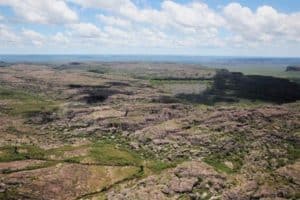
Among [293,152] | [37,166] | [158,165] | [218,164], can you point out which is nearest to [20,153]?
[37,166]

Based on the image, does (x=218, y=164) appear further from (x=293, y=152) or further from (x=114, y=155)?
(x=114, y=155)

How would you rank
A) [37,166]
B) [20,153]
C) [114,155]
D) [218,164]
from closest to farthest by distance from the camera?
[37,166], [218,164], [114,155], [20,153]

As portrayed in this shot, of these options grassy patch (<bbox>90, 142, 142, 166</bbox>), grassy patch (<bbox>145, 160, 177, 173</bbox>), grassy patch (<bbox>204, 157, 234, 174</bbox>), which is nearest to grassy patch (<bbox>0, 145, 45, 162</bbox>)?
grassy patch (<bbox>90, 142, 142, 166</bbox>)

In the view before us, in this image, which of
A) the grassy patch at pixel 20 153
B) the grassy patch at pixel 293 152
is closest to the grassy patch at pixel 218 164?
the grassy patch at pixel 293 152

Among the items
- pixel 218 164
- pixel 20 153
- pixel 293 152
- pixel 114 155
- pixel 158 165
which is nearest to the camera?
pixel 158 165

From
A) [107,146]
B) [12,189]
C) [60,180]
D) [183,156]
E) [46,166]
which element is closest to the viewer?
[12,189]

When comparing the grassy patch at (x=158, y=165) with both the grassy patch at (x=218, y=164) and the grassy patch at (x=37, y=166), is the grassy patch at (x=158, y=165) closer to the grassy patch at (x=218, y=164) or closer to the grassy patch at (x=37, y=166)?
the grassy patch at (x=218, y=164)

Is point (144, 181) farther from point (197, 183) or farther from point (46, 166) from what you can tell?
point (46, 166)

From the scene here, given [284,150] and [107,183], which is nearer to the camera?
[107,183]

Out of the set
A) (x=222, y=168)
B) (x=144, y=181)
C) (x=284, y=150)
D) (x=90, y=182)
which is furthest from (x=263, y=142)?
(x=90, y=182)

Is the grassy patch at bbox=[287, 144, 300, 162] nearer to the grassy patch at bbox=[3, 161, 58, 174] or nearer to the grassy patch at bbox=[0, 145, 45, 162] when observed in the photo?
the grassy patch at bbox=[3, 161, 58, 174]

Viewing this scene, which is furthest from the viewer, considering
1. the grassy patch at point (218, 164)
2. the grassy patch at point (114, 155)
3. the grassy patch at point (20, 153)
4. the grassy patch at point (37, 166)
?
the grassy patch at point (20, 153)
